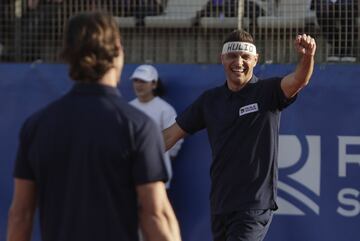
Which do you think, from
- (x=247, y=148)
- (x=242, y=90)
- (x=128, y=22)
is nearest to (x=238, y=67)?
(x=242, y=90)

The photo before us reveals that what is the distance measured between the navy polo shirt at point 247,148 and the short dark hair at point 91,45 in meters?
2.30

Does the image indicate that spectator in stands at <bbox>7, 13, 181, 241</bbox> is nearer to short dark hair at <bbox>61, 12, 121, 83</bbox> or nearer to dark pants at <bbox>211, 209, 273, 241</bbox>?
short dark hair at <bbox>61, 12, 121, 83</bbox>

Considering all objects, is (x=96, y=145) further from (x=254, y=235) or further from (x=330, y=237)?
(x=330, y=237)

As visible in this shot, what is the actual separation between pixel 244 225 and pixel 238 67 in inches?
40.1

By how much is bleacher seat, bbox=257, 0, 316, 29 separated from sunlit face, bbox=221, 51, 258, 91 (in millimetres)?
2364

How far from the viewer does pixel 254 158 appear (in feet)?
17.2

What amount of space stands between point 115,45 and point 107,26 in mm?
72

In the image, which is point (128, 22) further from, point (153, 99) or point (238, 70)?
point (238, 70)

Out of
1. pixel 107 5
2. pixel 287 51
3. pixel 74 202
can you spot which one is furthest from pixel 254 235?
pixel 107 5

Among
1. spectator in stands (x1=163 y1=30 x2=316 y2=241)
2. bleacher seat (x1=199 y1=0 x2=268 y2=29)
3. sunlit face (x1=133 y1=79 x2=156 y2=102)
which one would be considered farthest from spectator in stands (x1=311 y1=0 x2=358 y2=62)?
spectator in stands (x1=163 y1=30 x2=316 y2=241)

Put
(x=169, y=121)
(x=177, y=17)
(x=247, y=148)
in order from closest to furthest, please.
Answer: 1. (x=247, y=148)
2. (x=169, y=121)
3. (x=177, y=17)

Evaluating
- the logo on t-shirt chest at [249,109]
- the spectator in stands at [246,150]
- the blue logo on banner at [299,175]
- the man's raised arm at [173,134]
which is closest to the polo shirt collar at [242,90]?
the spectator in stands at [246,150]

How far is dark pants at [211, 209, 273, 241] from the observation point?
516 centimetres

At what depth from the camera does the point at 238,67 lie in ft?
18.0
